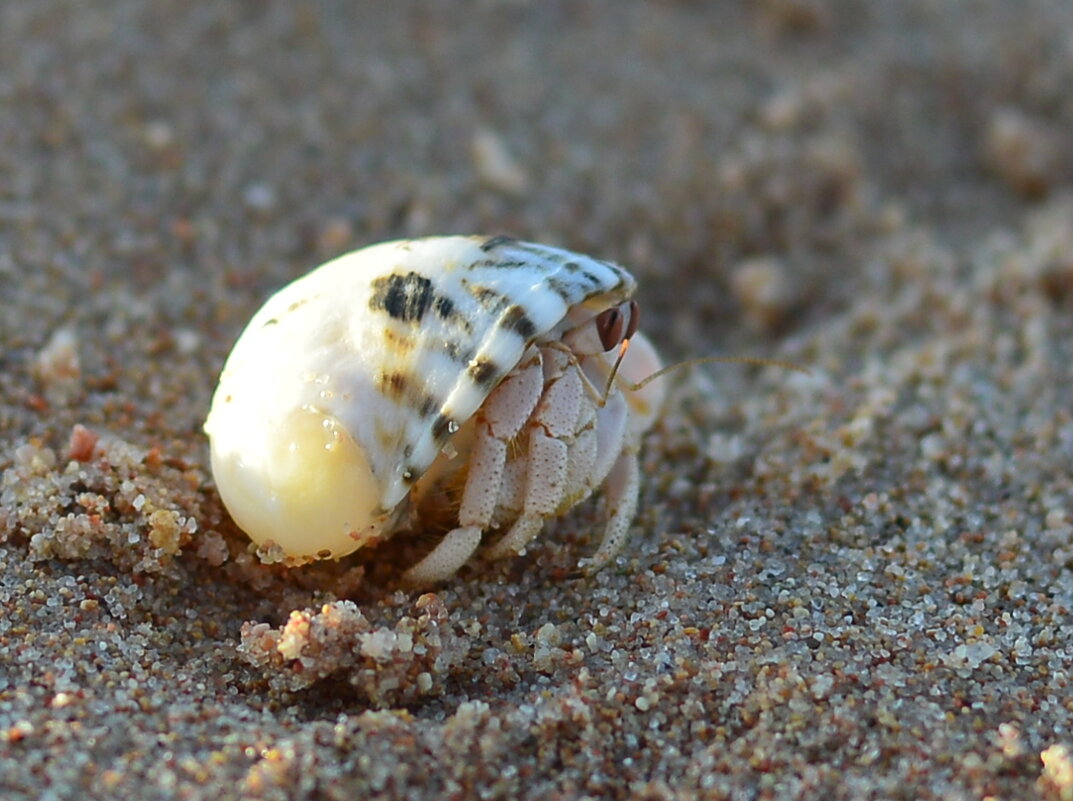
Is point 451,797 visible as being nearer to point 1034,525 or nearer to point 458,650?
point 458,650

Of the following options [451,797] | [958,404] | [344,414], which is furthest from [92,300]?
[958,404]

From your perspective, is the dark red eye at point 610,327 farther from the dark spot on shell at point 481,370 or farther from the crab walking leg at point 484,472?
the dark spot on shell at point 481,370

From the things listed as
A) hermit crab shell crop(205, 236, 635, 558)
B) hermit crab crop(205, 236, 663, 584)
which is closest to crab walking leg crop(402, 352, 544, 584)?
hermit crab crop(205, 236, 663, 584)

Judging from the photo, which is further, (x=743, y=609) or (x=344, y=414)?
(x=743, y=609)

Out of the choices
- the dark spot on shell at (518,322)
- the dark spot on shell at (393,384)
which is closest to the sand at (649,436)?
the dark spot on shell at (393,384)

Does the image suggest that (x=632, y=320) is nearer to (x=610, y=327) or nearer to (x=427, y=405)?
(x=610, y=327)

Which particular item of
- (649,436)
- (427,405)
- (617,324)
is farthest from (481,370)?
(649,436)
